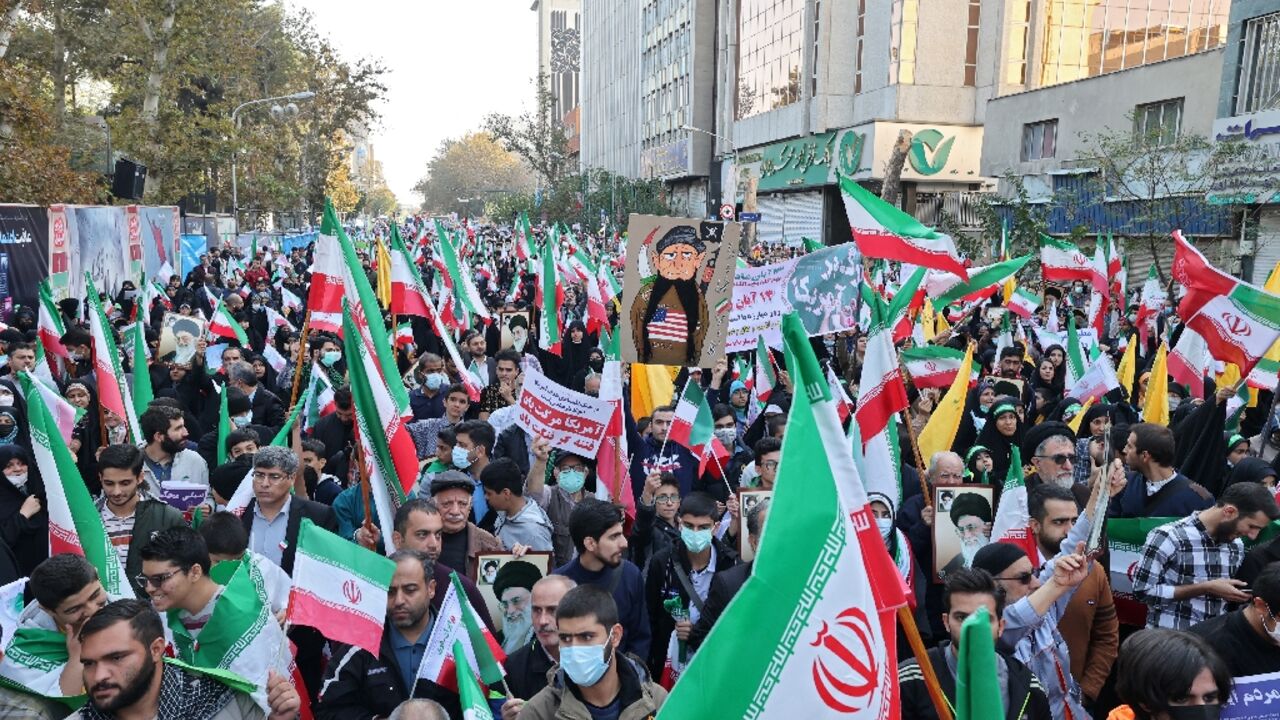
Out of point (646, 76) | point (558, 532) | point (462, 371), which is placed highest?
point (646, 76)

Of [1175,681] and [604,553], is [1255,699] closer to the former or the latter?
[1175,681]

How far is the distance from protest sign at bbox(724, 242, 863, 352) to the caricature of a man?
2.50ft

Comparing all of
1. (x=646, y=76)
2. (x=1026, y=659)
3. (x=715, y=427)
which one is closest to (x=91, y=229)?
(x=715, y=427)

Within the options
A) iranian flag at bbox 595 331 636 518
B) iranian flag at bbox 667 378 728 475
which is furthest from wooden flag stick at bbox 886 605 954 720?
iranian flag at bbox 667 378 728 475

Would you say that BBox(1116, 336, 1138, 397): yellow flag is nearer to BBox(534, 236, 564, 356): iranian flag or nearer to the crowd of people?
the crowd of people

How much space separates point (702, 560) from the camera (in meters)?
5.00

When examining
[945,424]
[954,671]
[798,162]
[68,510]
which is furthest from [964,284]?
[798,162]

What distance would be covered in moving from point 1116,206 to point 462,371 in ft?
62.8

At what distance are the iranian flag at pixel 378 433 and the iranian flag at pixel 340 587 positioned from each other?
1.28 meters

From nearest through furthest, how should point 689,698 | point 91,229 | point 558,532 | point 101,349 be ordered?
point 689,698, point 558,532, point 101,349, point 91,229

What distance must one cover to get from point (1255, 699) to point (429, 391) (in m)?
6.67

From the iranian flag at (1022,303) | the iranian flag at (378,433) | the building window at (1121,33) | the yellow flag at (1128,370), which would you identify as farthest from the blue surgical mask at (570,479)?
the building window at (1121,33)

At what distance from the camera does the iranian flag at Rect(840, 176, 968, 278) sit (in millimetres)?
8594

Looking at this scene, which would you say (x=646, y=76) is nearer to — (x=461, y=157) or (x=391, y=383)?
(x=391, y=383)
